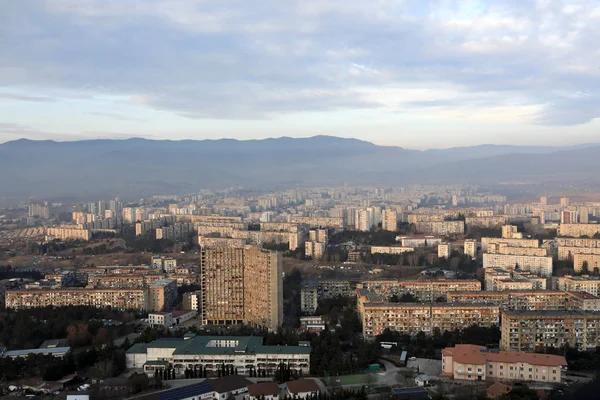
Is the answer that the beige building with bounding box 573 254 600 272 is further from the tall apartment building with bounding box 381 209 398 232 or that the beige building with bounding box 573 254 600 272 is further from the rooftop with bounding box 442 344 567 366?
the rooftop with bounding box 442 344 567 366

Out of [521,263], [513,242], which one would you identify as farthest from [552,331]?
[513,242]

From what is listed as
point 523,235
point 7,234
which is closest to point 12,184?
point 7,234

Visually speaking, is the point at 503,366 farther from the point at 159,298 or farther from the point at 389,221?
the point at 389,221

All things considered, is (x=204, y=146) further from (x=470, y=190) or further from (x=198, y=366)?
(x=198, y=366)

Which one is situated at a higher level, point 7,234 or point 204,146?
point 204,146

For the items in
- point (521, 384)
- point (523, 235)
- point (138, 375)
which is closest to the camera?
point (521, 384)

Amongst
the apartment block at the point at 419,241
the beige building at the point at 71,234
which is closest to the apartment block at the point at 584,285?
the apartment block at the point at 419,241

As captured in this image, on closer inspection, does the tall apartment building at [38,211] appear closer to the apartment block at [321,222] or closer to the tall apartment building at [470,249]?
the apartment block at [321,222]
